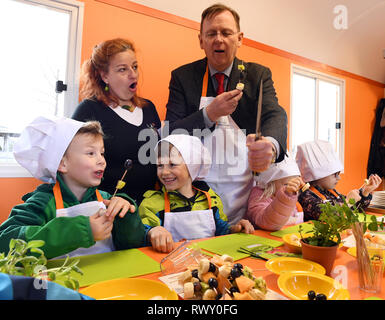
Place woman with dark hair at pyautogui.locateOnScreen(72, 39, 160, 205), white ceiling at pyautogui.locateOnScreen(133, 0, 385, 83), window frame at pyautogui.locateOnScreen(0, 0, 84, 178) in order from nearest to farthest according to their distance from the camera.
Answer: woman with dark hair at pyautogui.locateOnScreen(72, 39, 160, 205) < window frame at pyautogui.locateOnScreen(0, 0, 84, 178) < white ceiling at pyautogui.locateOnScreen(133, 0, 385, 83)

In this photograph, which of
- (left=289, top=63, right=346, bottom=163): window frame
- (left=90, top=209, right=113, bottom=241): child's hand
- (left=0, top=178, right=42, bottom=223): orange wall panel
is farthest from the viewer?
→ (left=289, top=63, right=346, bottom=163): window frame

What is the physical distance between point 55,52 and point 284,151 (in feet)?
5.46

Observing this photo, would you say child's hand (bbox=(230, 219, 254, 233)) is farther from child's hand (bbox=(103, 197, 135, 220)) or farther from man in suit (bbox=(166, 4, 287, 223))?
child's hand (bbox=(103, 197, 135, 220))

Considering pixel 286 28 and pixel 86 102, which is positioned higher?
pixel 286 28

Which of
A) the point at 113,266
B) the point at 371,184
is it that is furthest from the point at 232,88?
the point at 371,184

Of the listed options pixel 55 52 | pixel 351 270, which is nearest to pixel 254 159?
pixel 351 270

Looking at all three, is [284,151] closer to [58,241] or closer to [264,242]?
[264,242]

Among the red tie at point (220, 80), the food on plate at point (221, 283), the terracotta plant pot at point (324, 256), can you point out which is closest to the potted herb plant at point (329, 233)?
the terracotta plant pot at point (324, 256)

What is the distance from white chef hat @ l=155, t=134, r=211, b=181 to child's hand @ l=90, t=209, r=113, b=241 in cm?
59

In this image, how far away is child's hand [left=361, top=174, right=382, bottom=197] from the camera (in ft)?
6.51

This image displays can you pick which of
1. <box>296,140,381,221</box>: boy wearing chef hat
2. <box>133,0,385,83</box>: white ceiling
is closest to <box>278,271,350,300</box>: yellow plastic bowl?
<box>296,140,381,221</box>: boy wearing chef hat

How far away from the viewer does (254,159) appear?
1.25 metres

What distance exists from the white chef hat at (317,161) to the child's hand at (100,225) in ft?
5.20
